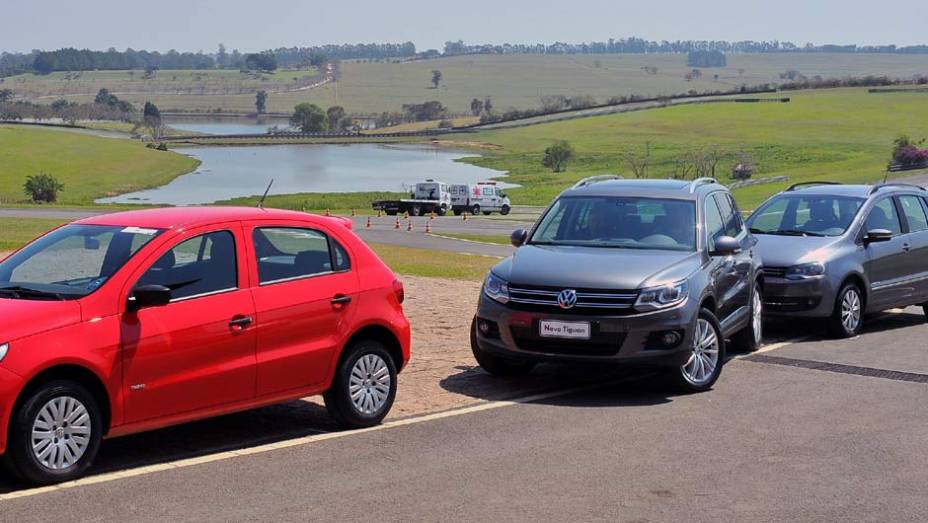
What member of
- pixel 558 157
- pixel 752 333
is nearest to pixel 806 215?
pixel 752 333

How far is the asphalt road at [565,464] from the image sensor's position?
707 centimetres

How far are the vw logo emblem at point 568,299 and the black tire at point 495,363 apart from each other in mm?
651

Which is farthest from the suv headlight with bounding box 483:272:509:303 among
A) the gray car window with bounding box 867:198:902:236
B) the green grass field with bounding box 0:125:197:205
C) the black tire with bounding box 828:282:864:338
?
the green grass field with bounding box 0:125:197:205

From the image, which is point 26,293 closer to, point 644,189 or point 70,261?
point 70,261

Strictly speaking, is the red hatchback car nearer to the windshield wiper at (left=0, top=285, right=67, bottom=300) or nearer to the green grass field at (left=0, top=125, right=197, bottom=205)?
the windshield wiper at (left=0, top=285, right=67, bottom=300)

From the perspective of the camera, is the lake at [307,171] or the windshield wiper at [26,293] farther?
the lake at [307,171]

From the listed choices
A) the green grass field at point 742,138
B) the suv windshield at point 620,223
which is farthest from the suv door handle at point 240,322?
the green grass field at point 742,138

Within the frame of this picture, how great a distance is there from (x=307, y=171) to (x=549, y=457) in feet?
378

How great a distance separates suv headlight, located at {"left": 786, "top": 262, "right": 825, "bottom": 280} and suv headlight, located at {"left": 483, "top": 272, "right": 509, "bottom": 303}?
489cm

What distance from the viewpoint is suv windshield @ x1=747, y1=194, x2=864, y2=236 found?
15.7 m

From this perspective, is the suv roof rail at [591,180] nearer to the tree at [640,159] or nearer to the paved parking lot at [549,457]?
the paved parking lot at [549,457]

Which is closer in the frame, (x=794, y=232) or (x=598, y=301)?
(x=598, y=301)

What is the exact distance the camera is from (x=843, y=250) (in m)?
15.2

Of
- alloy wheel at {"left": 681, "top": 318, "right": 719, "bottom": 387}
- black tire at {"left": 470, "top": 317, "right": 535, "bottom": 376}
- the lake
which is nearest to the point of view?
alloy wheel at {"left": 681, "top": 318, "right": 719, "bottom": 387}
